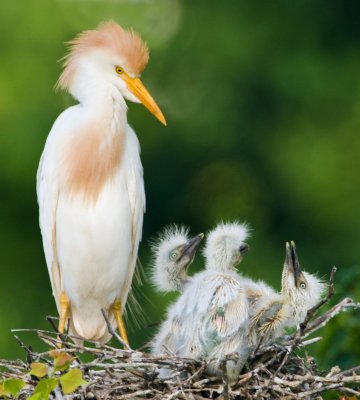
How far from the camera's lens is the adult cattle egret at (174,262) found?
4.48 m

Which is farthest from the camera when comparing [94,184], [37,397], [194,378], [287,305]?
[94,184]

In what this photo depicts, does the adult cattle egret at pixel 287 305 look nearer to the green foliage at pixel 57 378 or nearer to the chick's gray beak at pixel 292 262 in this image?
the chick's gray beak at pixel 292 262

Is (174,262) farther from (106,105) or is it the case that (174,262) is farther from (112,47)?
(112,47)

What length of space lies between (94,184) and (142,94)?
0.40 metres

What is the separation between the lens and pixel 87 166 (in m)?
4.95

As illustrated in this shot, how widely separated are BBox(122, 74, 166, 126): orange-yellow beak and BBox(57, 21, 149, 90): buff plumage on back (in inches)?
1.3

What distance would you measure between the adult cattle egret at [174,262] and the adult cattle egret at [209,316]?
0.78 feet

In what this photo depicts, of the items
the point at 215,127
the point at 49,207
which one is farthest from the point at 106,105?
the point at 215,127

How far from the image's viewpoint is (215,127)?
905cm

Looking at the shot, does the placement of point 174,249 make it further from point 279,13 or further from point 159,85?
point 279,13

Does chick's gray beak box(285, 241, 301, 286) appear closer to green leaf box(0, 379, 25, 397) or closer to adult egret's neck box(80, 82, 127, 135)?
green leaf box(0, 379, 25, 397)

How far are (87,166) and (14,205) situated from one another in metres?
3.71

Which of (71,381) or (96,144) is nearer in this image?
(71,381)

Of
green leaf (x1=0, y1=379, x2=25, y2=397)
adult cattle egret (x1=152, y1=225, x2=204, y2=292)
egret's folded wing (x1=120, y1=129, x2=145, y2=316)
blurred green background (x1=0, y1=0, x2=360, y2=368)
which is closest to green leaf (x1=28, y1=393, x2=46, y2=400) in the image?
green leaf (x1=0, y1=379, x2=25, y2=397)
